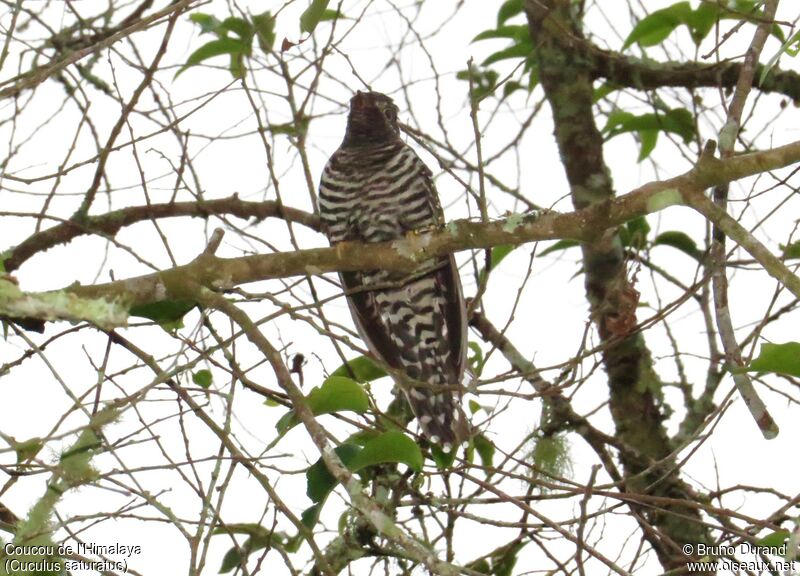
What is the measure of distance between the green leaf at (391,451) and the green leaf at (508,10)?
2.23 m

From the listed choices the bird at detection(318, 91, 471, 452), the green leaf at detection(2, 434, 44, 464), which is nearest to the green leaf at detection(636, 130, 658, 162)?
the bird at detection(318, 91, 471, 452)

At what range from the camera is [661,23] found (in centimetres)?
384

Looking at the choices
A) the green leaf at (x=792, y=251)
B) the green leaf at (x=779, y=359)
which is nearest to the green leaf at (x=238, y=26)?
the green leaf at (x=792, y=251)

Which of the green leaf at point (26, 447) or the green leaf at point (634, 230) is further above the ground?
the green leaf at point (634, 230)

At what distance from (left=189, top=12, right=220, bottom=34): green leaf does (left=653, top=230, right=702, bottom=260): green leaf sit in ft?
5.82

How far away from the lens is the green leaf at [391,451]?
2.67m

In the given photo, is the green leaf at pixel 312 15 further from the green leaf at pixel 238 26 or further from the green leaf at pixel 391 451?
the green leaf at pixel 391 451

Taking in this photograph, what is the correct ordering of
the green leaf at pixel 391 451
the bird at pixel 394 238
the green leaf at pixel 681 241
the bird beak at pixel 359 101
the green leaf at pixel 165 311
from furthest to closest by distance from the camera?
the bird beak at pixel 359 101 → the bird at pixel 394 238 → the green leaf at pixel 681 241 → the green leaf at pixel 165 311 → the green leaf at pixel 391 451

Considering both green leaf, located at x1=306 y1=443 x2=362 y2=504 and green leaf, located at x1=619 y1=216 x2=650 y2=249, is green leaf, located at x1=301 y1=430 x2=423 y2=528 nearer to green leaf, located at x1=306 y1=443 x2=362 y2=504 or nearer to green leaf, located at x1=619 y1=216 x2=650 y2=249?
green leaf, located at x1=306 y1=443 x2=362 y2=504

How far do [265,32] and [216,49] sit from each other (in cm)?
19

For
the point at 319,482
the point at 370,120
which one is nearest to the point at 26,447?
the point at 319,482

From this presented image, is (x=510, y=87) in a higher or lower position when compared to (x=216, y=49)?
higher

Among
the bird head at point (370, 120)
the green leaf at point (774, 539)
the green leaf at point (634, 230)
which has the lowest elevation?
the green leaf at point (774, 539)

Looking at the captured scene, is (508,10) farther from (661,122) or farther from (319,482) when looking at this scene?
(319,482)
